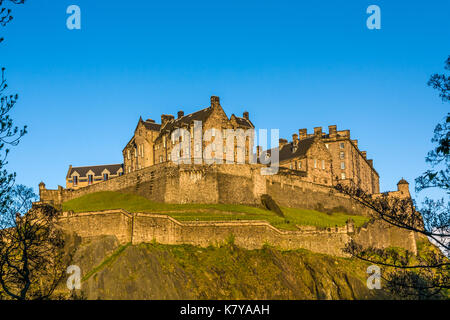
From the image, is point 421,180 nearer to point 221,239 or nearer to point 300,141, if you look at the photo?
point 221,239

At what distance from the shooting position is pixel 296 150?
298 feet

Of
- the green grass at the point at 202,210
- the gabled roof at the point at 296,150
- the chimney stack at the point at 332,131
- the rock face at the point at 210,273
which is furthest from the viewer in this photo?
the chimney stack at the point at 332,131

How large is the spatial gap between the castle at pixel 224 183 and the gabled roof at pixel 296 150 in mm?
223

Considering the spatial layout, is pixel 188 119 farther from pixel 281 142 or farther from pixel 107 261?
pixel 107 261

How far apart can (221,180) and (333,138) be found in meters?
30.8

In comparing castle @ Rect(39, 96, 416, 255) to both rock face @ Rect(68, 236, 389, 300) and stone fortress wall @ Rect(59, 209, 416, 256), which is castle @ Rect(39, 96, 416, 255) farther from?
rock face @ Rect(68, 236, 389, 300)

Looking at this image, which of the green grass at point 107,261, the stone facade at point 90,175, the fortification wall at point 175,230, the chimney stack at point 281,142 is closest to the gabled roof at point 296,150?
the chimney stack at point 281,142

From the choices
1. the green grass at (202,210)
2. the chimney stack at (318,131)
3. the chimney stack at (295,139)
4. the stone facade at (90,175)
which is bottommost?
the green grass at (202,210)

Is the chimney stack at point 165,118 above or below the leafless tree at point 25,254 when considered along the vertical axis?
above

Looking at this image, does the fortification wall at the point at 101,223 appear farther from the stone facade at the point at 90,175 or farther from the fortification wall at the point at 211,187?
the stone facade at the point at 90,175

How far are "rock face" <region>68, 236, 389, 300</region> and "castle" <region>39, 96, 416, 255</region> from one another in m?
1.62

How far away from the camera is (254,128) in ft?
278

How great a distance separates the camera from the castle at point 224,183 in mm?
53750
